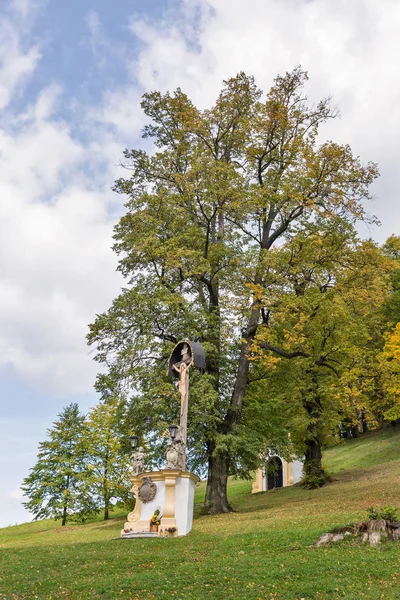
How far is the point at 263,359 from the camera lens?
2561 cm

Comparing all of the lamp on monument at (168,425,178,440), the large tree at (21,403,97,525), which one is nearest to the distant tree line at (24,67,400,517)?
the lamp on monument at (168,425,178,440)

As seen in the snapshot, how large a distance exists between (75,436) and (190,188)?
20275mm

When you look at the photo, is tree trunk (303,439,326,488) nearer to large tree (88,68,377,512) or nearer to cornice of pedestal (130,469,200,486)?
large tree (88,68,377,512)

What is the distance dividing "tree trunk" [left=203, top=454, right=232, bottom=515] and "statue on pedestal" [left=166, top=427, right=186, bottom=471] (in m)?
6.81

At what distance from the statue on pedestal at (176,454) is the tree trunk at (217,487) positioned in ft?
22.3

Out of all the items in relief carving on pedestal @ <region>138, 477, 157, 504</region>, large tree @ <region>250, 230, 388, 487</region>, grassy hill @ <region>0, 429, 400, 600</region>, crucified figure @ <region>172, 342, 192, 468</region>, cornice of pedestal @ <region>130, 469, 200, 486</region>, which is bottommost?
grassy hill @ <region>0, 429, 400, 600</region>

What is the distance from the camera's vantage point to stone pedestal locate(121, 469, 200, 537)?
53.8 ft

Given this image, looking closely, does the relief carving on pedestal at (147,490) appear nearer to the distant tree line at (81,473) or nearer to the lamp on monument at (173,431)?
the lamp on monument at (173,431)

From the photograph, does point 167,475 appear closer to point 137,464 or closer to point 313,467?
point 137,464

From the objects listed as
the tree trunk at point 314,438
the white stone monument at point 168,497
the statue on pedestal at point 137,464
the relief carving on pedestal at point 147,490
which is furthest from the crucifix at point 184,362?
the tree trunk at point 314,438

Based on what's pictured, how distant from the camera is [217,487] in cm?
2464

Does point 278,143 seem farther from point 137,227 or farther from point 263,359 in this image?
point 263,359

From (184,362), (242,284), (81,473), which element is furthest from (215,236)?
(81,473)

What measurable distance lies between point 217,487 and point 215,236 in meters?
12.5
